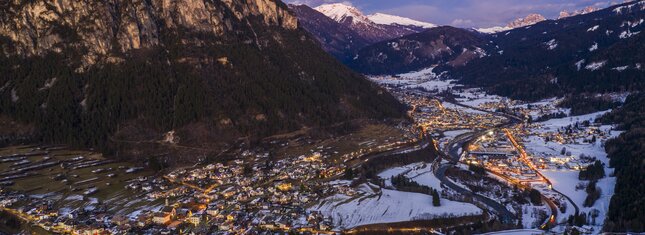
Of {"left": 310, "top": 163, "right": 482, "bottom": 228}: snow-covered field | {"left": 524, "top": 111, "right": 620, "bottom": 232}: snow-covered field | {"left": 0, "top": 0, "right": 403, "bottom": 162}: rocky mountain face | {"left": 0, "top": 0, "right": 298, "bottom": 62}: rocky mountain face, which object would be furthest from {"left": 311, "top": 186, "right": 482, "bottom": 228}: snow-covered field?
{"left": 0, "top": 0, "right": 298, "bottom": 62}: rocky mountain face

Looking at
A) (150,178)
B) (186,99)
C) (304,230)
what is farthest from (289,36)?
(304,230)

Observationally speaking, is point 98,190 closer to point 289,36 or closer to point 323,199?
point 323,199

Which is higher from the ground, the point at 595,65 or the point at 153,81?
the point at 595,65

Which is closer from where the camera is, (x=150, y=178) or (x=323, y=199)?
(x=323, y=199)

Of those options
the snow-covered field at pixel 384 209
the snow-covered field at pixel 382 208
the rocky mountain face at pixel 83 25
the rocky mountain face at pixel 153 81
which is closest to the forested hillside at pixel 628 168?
the snow-covered field at pixel 384 209

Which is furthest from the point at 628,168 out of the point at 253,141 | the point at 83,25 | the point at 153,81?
the point at 83,25

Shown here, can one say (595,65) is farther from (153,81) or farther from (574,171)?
(153,81)
